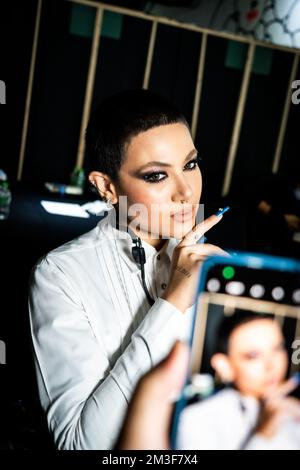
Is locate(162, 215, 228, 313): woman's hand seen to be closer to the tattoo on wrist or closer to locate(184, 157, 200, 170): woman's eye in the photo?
the tattoo on wrist

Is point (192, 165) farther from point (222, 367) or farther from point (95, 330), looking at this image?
point (222, 367)

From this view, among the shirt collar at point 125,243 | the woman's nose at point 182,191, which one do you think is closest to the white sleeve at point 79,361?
the shirt collar at point 125,243

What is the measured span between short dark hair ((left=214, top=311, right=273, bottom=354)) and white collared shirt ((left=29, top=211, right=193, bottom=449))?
0.24 meters

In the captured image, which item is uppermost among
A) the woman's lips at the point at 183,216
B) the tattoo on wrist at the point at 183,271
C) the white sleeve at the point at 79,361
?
the woman's lips at the point at 183,216

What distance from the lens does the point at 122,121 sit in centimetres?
94

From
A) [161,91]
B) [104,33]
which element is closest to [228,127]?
[161,91]

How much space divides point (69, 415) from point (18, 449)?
0.38 feet

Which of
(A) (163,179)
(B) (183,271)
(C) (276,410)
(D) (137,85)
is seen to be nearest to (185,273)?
(B) (183,271)

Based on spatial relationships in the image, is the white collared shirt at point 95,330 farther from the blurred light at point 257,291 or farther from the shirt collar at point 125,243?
the blurred light at point 257,291

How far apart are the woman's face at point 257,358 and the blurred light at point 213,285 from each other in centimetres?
4

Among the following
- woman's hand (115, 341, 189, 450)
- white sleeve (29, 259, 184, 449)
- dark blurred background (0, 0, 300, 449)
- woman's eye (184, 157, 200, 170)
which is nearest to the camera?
woman's hand (115, 341, 189, 450)

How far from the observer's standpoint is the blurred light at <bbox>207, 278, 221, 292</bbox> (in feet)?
1.50

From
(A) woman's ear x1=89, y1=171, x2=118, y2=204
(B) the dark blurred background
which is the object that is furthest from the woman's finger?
(B) the dark blurred background

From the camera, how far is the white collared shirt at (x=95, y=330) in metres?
0.70
